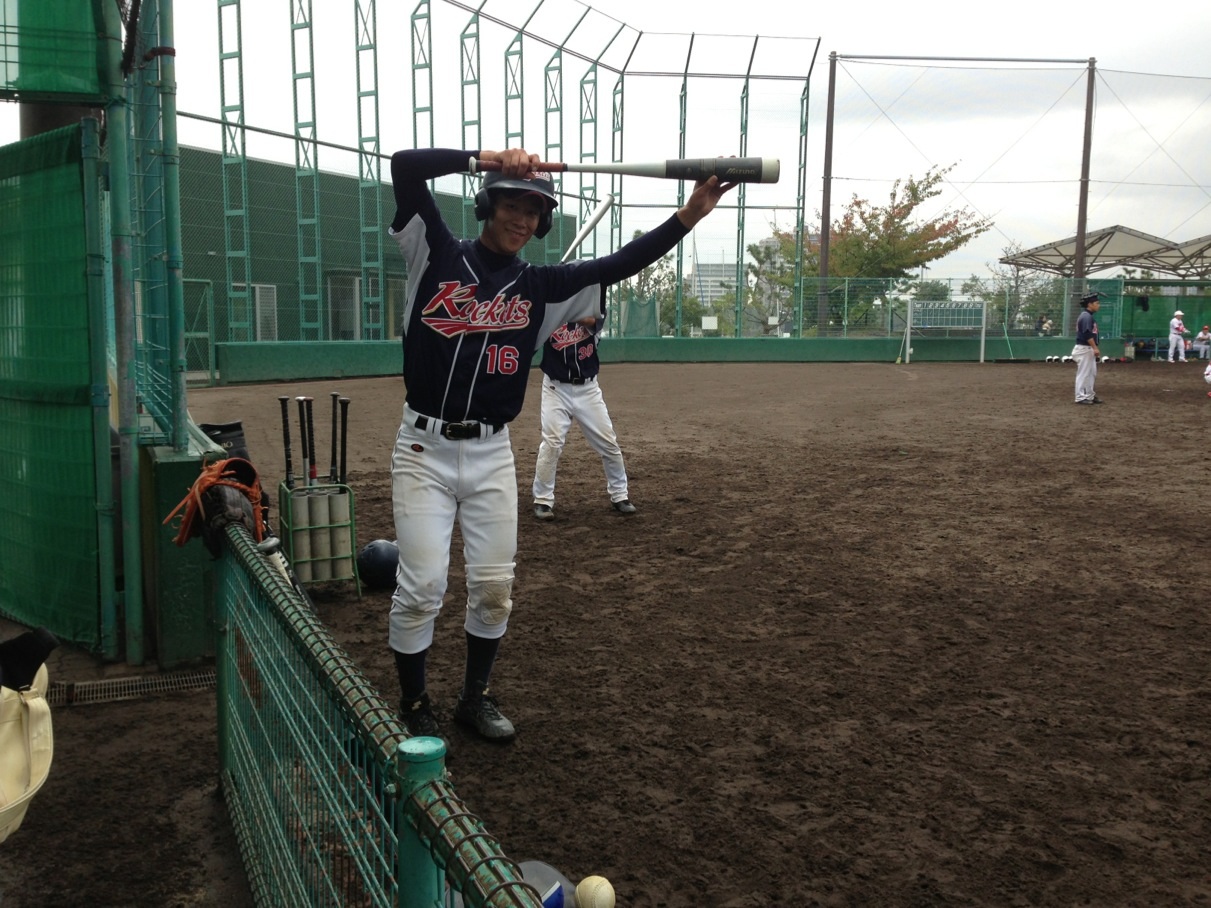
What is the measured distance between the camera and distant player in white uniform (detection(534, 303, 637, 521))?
824 centimetres

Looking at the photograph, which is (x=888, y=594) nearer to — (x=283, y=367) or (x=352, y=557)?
(x=352, y=557)

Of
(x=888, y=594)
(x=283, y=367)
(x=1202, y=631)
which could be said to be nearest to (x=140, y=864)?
(x=888, y=594)

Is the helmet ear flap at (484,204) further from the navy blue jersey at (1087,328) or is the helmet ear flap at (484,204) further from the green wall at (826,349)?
the green wall at (826,349)

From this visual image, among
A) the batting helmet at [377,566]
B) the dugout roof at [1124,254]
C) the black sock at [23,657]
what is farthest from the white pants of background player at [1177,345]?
the black sock at [23,657]

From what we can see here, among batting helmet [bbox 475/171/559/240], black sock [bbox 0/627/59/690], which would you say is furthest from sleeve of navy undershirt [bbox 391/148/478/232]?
black sock [bbox 0/627/59/690]

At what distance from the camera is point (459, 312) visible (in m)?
3.82

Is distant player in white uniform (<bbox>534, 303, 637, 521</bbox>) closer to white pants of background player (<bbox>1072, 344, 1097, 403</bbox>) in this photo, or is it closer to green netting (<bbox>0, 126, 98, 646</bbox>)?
green netting (<bbox>0, 126, 98, 646</bbox>)

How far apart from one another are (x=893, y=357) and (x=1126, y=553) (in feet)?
89.2

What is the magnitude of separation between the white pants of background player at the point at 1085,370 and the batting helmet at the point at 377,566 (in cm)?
1448

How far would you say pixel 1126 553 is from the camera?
7066 mm

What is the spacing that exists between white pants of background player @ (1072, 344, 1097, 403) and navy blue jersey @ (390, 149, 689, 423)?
15413mm

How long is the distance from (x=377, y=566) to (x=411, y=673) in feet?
7.25

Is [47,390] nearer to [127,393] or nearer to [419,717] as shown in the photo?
[127,393]

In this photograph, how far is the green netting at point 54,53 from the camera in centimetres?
450
